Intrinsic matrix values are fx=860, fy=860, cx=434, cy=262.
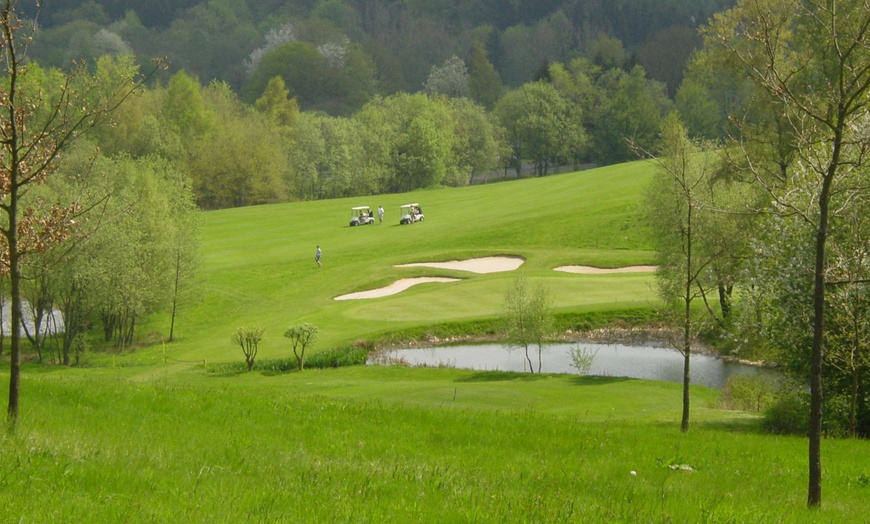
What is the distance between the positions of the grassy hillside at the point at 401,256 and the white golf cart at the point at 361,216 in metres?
1.12

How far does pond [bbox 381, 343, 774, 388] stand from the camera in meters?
40.6

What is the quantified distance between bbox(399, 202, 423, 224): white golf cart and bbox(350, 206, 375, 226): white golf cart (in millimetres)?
3138

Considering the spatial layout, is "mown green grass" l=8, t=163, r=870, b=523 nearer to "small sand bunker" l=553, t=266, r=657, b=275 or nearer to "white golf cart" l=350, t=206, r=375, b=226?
"small sand bunker" l=553, t=266, r=657, b=275

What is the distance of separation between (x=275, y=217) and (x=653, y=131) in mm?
69631

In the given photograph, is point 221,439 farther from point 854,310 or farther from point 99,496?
point 854,310

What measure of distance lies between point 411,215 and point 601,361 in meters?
42.1

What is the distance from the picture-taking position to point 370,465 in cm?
1257

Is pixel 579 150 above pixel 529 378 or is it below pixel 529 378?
above

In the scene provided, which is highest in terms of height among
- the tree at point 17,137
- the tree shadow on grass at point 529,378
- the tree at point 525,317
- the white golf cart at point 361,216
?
the white golf cart at point 361,216

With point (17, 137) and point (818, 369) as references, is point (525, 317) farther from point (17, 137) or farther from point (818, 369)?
point (17, 137)

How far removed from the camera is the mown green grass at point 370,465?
932cm

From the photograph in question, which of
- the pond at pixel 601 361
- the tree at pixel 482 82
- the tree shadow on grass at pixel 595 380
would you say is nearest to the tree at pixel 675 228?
the pond at pixel 601 361

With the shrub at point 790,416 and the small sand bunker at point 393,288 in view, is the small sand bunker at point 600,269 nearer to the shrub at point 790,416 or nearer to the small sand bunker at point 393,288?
the small sand bunker at point 393,288

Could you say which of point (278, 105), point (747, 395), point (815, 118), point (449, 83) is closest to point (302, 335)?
point (747, 395)
